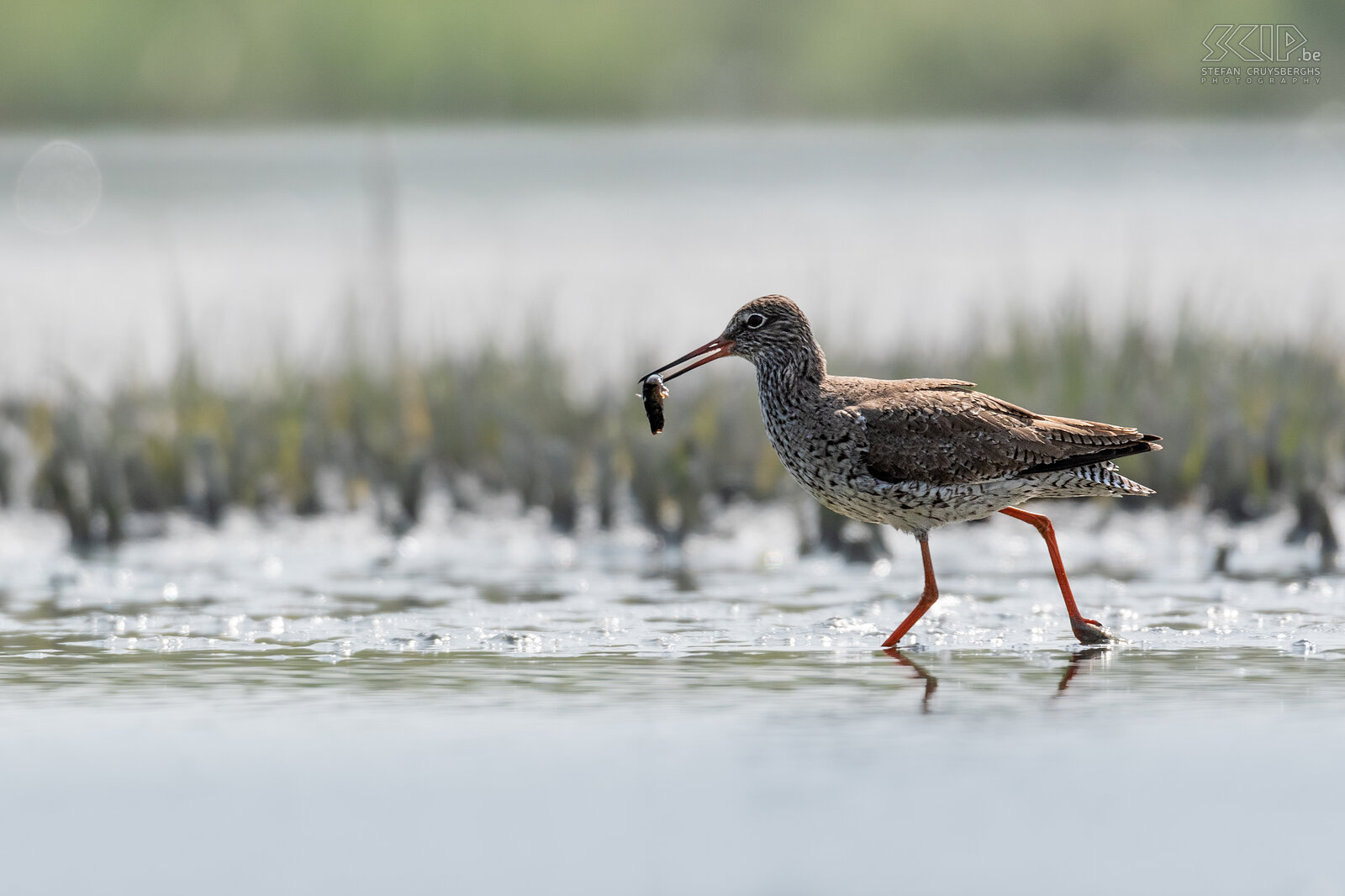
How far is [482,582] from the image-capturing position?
9.17m

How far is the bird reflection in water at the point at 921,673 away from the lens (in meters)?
6.47

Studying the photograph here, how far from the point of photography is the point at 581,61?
101ft

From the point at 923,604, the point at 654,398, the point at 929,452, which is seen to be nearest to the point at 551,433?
the point at 654,398

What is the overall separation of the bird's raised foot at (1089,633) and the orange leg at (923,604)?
60 centimetres

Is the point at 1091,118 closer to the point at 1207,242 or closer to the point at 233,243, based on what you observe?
the point at 1207,242

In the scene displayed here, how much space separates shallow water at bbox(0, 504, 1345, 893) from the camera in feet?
16.3

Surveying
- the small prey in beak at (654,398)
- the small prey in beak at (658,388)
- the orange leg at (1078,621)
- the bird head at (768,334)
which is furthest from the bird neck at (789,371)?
the orange leg at (1078,621)

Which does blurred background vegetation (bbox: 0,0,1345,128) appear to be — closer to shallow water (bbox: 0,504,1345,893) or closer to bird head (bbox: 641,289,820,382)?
shallow water (bbox: 0,504,1345,893)

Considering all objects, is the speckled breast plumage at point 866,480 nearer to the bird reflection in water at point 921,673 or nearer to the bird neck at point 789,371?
the bird neck at point 789,371

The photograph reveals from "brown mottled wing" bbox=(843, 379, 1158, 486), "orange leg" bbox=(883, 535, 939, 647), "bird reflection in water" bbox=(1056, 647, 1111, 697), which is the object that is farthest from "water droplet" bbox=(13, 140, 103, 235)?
"bird reflection in water" bbox=(1056, 647, 1111, 697)

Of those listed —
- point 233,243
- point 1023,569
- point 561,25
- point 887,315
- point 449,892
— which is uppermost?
point 561,25

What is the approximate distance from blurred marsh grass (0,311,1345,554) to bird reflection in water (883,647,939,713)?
2.42 metres

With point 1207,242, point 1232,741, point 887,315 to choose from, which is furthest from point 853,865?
point 1207,242

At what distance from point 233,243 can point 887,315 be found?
7.90m
